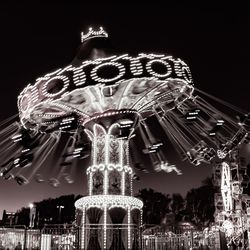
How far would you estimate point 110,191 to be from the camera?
866 inches

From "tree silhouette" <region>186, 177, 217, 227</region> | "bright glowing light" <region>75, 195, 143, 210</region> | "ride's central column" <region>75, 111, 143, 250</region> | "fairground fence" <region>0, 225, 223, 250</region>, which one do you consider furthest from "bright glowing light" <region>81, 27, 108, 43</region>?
"tree silhouette" <region>186, 177, 217, 227</region>

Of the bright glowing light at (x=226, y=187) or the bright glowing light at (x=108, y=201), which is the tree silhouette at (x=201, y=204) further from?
the bright glowing light at (x=108, y=201)

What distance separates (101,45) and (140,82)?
16.7 ft

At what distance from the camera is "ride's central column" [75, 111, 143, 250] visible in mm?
21328

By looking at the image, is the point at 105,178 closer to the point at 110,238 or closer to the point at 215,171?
the point at 110,238

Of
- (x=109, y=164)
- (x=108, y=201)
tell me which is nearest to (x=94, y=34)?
(x=109, y=164)

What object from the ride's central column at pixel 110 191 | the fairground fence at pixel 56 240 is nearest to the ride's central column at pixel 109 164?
the ride's central column at pixel 110 191

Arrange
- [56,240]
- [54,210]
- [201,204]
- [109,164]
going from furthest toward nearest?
[54,210]
[201,204]
[109,164]
[56,240]

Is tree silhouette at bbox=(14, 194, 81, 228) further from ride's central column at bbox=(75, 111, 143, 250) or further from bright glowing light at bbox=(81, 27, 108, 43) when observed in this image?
ride's central column at bbox=(75, 111, 143, 250)

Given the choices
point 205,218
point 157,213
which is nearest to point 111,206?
point 205,218

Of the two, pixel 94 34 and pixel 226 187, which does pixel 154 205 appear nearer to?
pixel 226 187

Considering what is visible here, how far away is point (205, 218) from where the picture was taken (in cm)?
5734

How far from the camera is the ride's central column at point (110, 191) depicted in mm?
21328

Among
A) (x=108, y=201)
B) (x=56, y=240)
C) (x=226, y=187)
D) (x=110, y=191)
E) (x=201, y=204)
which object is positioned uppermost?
(x=201, y=204)
